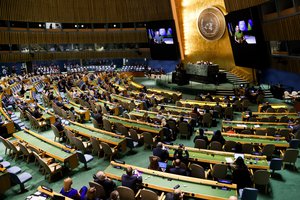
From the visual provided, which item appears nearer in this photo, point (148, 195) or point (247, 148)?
point (148, 195)

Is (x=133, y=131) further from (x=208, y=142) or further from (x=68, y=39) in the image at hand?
(x=68, y=39)

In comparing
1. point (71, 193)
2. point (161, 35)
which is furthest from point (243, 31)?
point (71, 193)

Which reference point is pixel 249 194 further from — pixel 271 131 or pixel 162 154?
pixel 271 131

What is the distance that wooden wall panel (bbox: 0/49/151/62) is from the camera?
95.6 feet

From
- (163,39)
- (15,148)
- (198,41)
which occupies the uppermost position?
(163,39)

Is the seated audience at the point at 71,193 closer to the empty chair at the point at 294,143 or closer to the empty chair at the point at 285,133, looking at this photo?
the empty chair at the point at 294,143

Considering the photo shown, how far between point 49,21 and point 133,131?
25.3 m

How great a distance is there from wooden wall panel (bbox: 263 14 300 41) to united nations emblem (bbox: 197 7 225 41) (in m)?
6.74

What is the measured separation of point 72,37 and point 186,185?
30.4 meters

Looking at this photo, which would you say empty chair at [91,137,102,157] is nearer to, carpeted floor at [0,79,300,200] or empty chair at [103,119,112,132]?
carpeted floor at [0,79,300,200]

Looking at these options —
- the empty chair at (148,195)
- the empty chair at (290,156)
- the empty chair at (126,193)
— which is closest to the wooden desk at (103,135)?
the empty chair at (126,193)

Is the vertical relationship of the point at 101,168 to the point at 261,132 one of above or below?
below

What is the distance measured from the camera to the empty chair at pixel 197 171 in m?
6.69

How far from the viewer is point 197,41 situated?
88.2 ft
